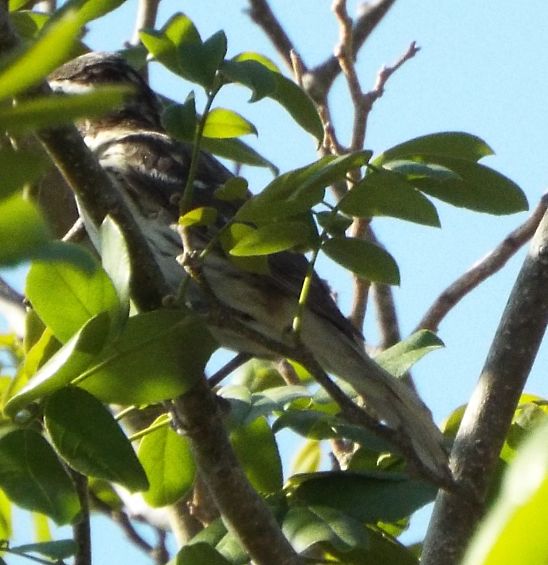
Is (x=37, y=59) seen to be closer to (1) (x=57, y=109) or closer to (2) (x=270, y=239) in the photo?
(1) (x=57, y=109)

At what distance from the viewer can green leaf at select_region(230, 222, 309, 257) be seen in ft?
4.72

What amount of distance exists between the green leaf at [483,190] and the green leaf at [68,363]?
0.58m

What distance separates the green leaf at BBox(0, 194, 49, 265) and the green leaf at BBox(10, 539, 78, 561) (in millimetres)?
874

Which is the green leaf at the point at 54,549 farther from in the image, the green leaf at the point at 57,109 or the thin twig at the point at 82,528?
the green leaf at the point at 57,109

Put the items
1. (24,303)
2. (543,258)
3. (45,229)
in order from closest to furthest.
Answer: (45,229) < (543,258) < (24,303)

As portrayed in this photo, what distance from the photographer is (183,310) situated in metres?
1.45

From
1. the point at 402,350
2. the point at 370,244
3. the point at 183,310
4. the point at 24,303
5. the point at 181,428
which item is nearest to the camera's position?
the point at 183,310

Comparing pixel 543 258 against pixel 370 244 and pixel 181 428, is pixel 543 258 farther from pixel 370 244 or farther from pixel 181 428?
pixel 181 428

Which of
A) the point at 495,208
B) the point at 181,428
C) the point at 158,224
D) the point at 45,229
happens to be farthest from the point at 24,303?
the point at 45,229

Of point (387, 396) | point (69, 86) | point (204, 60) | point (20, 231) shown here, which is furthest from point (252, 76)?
point (69, 86)

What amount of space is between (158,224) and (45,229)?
2838 millimetres

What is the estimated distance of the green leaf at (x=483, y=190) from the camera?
1509 mm

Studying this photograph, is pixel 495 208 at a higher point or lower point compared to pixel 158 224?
lower

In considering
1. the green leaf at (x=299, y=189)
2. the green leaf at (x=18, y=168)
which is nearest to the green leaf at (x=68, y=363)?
the green leaf at (x=299, y=189)
